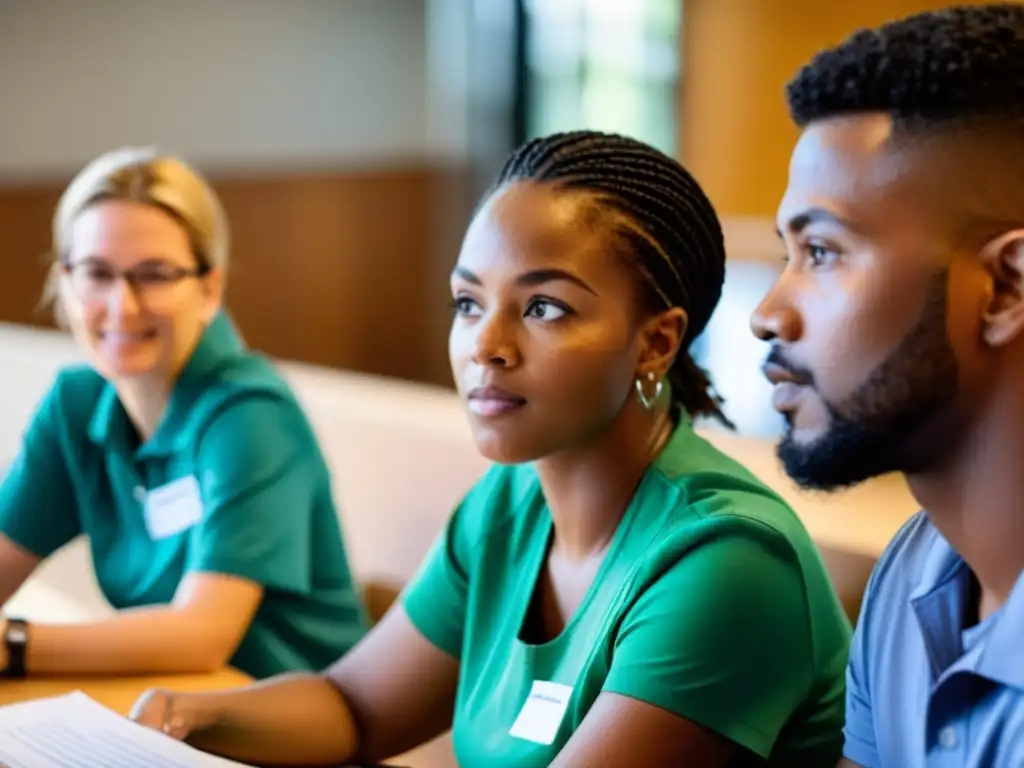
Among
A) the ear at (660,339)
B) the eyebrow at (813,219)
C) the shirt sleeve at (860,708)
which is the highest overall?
the eyebrow at (813,219)

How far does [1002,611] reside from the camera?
2.97ft

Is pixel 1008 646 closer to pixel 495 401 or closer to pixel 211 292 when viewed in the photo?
pixel 495 401

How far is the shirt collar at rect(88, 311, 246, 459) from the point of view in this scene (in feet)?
6.11

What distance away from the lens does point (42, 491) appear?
6.34ft

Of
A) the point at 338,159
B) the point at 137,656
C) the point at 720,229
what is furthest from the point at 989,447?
the point at 338,159

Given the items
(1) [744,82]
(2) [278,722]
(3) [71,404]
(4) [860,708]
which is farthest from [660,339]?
(1) [744,82]

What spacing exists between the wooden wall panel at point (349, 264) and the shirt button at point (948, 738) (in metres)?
4.68

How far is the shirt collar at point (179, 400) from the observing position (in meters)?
1.86

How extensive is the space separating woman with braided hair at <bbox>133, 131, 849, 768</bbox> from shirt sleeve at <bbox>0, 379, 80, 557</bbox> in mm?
641

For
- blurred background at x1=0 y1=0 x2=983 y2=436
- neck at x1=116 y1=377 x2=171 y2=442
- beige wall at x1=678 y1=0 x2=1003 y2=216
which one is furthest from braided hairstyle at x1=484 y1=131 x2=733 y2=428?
beige wall at x1=678 y1=0 x2=1003 y2=216

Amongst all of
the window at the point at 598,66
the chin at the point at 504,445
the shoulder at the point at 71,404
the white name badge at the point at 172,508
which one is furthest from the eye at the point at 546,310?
the window at the point at 598,66

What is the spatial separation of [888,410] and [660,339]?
1.17 ft

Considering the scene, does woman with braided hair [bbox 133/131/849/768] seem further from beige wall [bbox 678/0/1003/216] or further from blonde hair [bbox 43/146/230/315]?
beige wall [bbox 678/0/1003/216]

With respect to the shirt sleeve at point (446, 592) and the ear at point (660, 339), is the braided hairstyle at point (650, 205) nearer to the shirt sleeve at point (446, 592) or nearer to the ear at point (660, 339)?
the ear at point (660, 339)
